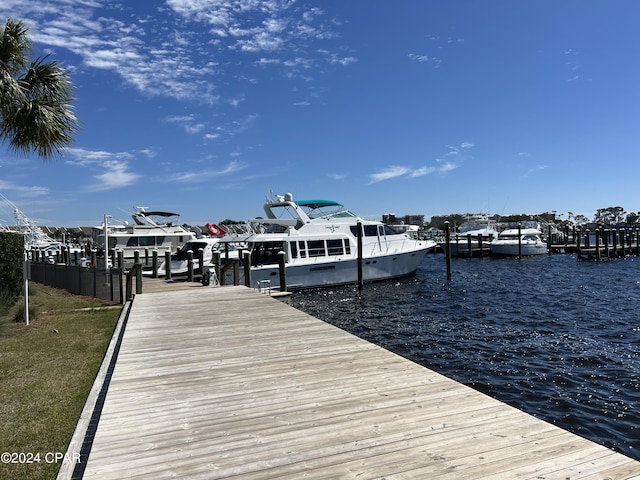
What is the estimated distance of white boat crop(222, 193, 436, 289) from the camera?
2278 cm

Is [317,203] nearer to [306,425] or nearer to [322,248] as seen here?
[322,248]

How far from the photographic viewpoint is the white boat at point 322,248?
22781mm

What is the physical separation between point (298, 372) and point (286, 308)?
4370 mm

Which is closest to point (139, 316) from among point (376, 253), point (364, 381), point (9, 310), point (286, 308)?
point (286, 308)

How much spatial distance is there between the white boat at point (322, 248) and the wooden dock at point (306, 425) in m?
15.7

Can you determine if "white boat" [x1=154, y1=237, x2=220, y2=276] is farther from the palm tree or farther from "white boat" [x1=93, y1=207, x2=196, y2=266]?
the palm tree

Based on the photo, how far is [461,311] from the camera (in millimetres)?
17797

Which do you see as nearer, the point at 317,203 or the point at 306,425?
the point at 306,425

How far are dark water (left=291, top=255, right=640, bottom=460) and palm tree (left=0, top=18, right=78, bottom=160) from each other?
1028 centimetres

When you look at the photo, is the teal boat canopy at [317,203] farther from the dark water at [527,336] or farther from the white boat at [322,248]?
the dark water at [527,336]

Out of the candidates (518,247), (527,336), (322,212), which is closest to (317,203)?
(322,212)

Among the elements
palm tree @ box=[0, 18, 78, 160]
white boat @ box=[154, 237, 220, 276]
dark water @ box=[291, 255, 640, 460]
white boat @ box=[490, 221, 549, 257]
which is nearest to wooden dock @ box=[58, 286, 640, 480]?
dark water @ box=[291, 255, 640, 460]

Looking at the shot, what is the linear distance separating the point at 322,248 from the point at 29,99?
1575cm

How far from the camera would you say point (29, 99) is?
35.5 feet
